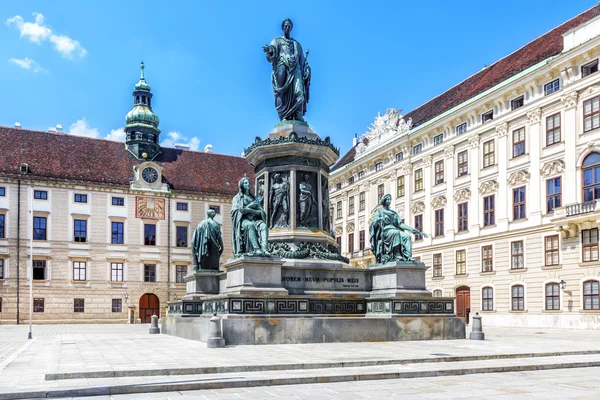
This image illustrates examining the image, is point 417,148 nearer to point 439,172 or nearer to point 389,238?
point 439,172

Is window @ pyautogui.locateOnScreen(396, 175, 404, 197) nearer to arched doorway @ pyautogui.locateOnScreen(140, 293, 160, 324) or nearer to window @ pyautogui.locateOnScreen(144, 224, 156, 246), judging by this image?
window @ pyautogui.locateOnScreen(144, 224, 156, 246)

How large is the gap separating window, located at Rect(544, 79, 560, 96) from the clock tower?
3882cm

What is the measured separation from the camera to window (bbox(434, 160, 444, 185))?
47969mm

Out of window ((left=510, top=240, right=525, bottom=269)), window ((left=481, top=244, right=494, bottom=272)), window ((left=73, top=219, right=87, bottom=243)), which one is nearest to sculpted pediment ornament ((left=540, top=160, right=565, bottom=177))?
window ((left=510, top=240, right=525, bottom=269))

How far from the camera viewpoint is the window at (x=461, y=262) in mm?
44750

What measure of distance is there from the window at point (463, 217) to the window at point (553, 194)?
784 centimetres

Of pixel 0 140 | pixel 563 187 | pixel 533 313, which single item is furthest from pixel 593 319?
pixel 0 140

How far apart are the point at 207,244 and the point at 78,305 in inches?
1517

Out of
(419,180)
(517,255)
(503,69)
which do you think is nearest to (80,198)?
(419,180)

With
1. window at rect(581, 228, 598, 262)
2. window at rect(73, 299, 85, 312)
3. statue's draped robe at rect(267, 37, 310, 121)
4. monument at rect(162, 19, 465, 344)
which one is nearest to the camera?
monument at rect(162, 19, 465, 344)

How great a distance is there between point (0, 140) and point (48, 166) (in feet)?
16.0

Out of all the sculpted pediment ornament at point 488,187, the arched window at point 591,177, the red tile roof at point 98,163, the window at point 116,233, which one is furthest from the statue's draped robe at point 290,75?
the window at point 116,233

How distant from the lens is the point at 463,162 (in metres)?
45.5

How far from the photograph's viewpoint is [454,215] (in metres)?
46.1
